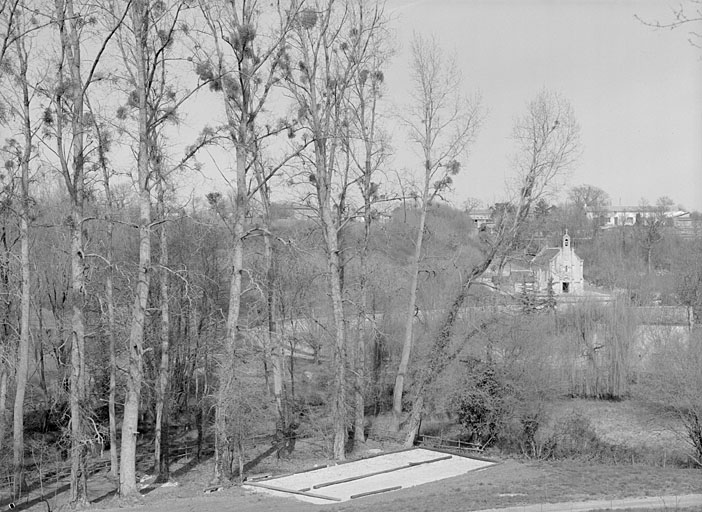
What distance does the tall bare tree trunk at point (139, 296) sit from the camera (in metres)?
13.0

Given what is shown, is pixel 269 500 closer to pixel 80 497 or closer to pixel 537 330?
pixel 80 497

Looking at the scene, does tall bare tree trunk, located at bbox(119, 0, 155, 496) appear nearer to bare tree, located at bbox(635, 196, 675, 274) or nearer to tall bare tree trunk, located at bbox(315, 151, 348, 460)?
tall bare tree trunk, located at bbox(315, 151, 348, 460)

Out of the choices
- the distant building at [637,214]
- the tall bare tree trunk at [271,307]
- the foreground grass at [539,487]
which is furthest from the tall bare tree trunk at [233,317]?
the distant building at [637,214]

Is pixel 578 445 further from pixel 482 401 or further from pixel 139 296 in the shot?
pixel 139 296

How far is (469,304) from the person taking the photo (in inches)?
1081

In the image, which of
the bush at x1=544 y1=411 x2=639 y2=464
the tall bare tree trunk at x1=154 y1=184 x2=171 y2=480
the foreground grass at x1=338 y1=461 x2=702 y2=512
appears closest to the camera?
the foreground grass at x1=338 y1=461 x2=702 y2=512

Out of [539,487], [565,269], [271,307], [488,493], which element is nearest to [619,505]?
[539,487]

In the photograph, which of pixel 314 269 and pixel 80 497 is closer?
pixel 80 497

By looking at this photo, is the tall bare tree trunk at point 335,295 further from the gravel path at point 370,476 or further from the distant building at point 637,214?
the distant building at point 637,214

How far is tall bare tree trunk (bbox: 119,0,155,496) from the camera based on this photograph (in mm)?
13023

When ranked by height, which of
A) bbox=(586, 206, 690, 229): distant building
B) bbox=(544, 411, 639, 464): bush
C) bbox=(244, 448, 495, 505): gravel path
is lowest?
bbox=(544, 411, 639, 464): bush

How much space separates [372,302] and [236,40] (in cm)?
1589

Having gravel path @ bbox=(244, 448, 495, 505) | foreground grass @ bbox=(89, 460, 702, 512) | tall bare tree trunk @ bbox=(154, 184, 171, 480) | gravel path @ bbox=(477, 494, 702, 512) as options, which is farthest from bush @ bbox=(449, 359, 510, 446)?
gravel path @ bbox=(477, 494, 702, 512)

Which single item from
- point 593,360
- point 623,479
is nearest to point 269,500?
point 623,479
